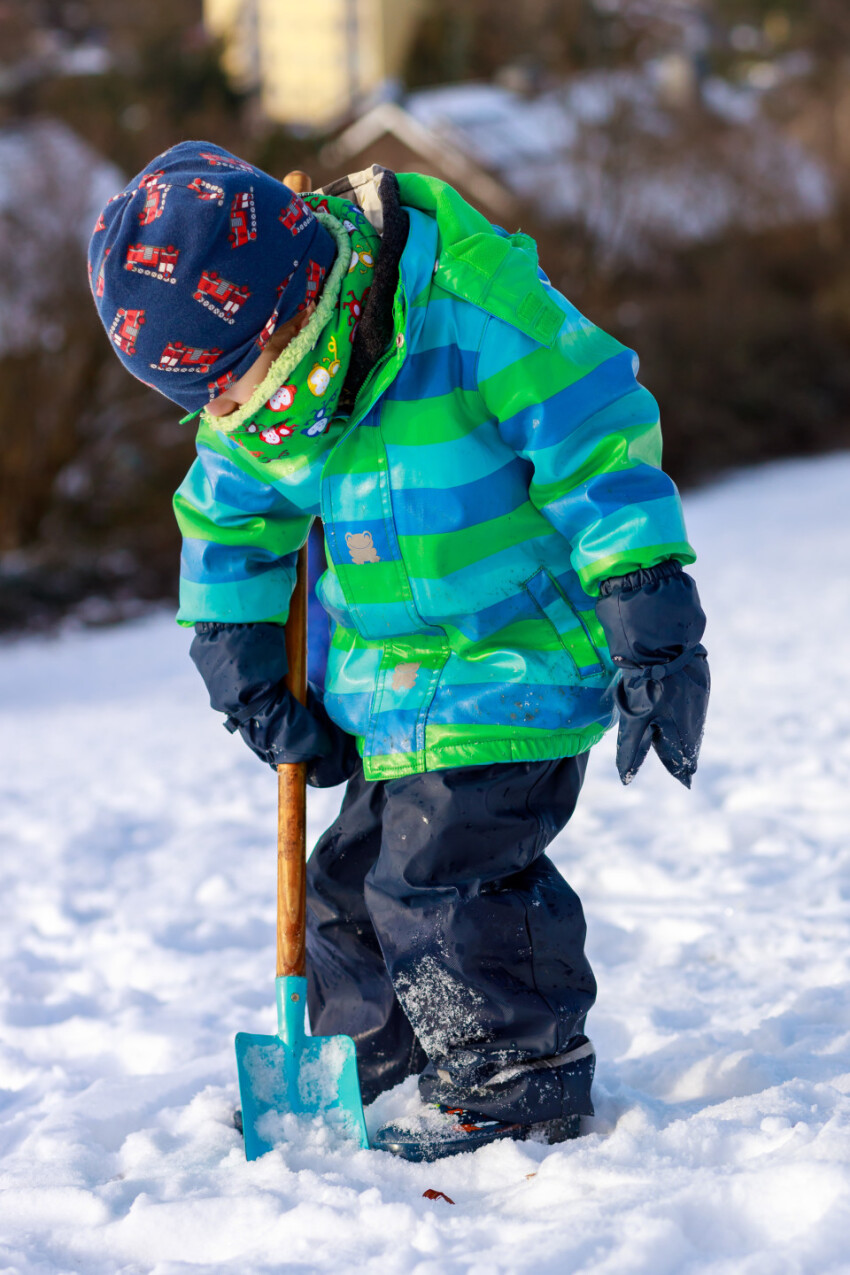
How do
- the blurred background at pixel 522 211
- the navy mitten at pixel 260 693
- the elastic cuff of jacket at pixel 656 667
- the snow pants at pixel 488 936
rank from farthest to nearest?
the blurred background at pixel 522 211 → the navy mitten at pixel 260 693 → the snow pants at pixel 488 936 → the elastic cuff of jacket at pixel 656 667

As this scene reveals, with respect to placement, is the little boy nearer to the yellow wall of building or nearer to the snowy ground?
the snowy ground

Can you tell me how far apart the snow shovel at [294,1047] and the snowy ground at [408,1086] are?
3.0 inches

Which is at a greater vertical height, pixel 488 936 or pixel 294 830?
pixel 294 830

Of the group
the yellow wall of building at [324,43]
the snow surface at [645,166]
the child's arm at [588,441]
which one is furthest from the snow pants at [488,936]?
the yellow wall of building at [324,43]

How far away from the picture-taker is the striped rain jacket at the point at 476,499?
66.9 inches

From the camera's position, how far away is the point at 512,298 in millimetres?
1716

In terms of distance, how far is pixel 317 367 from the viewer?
5.61 ft

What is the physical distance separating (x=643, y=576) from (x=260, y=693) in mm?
665

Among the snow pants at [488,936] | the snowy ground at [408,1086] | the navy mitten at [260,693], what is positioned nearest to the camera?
the snowy ground at [408,1086]

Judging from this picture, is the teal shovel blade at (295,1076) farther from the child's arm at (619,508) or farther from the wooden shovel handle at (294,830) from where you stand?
the child's arm at (619,508)

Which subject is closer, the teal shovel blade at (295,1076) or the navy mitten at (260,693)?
the teal shovel blade at (295,1076)

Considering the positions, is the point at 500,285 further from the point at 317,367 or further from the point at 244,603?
the point at 244,603

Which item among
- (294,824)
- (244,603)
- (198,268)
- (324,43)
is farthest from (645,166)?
(324,43)

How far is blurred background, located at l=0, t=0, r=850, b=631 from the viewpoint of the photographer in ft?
28.3
